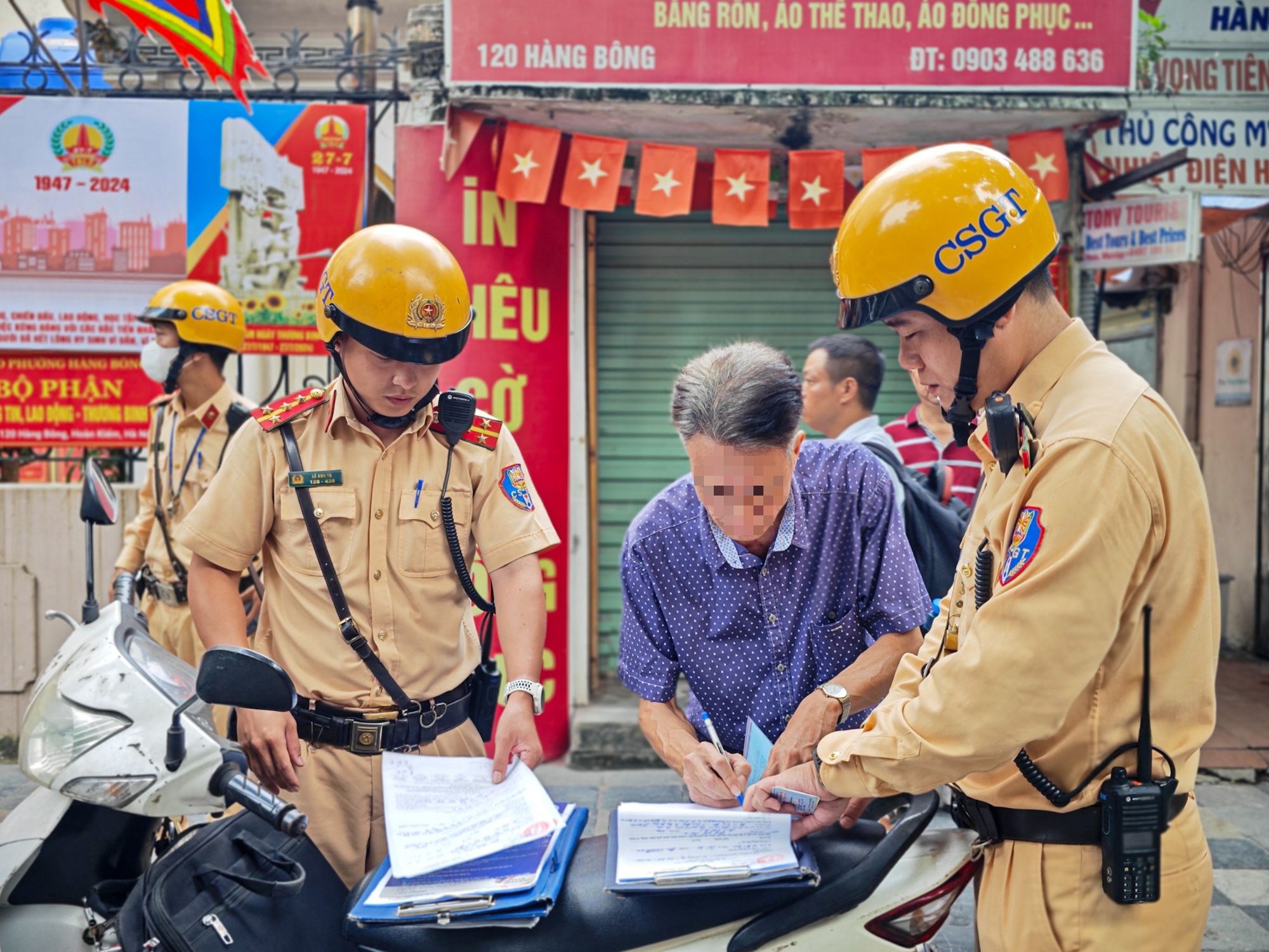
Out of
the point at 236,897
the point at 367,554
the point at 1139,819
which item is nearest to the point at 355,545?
the point at 367,554

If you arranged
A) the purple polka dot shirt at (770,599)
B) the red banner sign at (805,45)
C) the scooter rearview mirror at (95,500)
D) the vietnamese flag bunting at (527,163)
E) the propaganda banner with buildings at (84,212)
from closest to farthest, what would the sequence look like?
the purple polka dot shirt at (770,599) < the scooter rearview mirror at (95,500) < the red banner sign at (805,45) < the vietnamese flag bunting at (527,163) < the propaganda banner with buildings at (84,212)

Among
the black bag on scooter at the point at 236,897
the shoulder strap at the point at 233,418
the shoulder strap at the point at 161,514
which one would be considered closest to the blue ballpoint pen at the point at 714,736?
the black bag on scooter at the point at 236,897

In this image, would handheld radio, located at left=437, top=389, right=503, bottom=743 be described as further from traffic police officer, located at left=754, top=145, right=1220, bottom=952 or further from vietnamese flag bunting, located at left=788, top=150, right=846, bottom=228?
vietnamese flag bunting, located at left=788, top=150, right=846, bottom=228

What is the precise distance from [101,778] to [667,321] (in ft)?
15.2

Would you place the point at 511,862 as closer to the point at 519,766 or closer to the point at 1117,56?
the point at 519,766

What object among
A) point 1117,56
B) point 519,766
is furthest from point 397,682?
point 1117,56

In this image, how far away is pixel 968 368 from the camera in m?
1.62

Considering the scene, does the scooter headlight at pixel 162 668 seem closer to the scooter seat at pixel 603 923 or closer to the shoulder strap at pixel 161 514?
the scooter seat at pixel 603 923

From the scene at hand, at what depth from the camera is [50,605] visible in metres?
5.59

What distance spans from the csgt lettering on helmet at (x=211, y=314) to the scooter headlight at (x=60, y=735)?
10.3ft

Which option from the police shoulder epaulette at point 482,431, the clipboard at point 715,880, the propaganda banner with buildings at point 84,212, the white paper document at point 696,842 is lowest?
the clipboard at point 715,880

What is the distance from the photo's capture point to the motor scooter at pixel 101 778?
1.81m

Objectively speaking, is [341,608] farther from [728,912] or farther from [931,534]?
[931,534]

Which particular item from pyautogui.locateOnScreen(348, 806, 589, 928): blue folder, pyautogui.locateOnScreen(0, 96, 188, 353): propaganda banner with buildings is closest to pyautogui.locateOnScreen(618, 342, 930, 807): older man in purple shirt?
pyautogui.locateOnScreen(348, 806, 589, 928): blue folder
